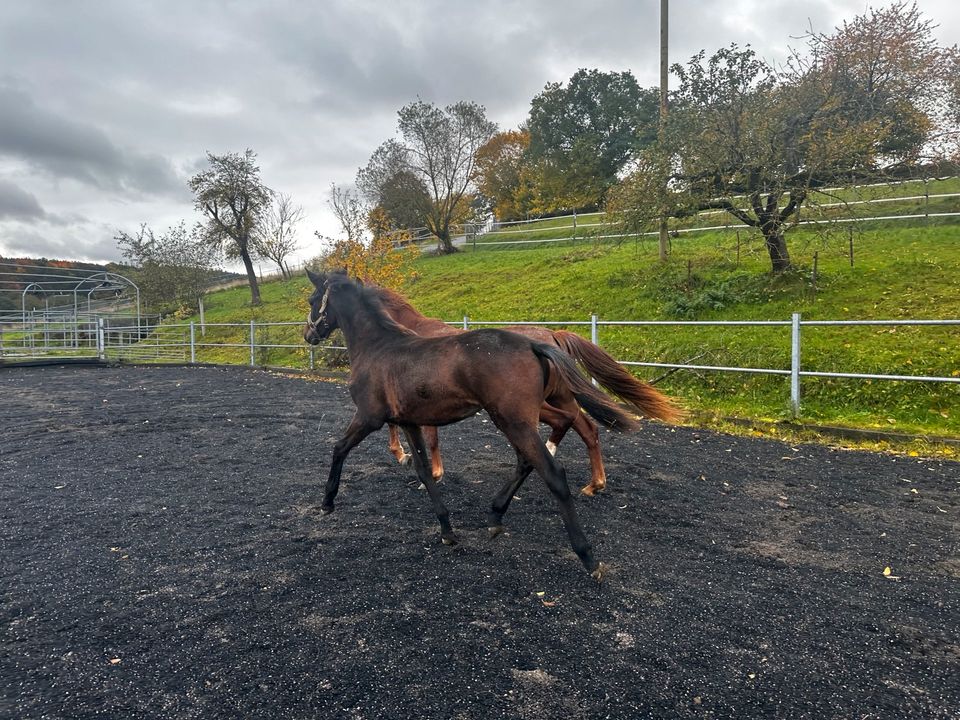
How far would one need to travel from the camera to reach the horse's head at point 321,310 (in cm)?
469

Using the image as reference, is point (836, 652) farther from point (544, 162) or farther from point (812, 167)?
point (544, 162)

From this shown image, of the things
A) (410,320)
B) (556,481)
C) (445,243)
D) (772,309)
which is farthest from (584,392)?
(445,243)

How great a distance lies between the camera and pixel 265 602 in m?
2.78

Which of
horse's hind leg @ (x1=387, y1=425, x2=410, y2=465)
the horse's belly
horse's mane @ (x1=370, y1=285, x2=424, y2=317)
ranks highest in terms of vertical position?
horse's mane @ (x1=370, y1=285, x2=424, y2=317)

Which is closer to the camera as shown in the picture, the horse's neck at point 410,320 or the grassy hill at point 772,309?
the horse's neck at point 410,320

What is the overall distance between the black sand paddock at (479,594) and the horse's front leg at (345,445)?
0.44ft

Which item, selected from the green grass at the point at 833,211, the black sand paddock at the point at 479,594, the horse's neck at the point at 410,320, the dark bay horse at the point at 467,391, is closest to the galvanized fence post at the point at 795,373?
the black sand paddock at the point at 479,594

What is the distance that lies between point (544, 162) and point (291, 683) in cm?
3608

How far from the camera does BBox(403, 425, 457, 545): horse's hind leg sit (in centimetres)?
352

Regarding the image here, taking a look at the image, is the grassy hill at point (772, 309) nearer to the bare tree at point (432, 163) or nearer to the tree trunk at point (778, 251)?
the tree trunk at point (778, 251)

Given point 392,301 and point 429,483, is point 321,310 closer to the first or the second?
point 392,301

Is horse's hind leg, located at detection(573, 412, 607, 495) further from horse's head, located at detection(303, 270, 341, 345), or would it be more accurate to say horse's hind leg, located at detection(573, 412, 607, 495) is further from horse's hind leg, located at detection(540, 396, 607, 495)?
horse's head, located at detection(303, 270, 341, 345)

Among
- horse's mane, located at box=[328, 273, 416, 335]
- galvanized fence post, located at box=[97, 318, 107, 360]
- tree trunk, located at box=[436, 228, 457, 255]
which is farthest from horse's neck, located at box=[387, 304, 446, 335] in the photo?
tree trunk, located at box=[436, 228, 457, 255]

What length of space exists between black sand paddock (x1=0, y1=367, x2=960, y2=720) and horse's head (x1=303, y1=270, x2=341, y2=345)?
4.56ft
